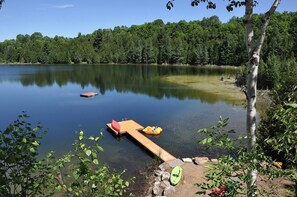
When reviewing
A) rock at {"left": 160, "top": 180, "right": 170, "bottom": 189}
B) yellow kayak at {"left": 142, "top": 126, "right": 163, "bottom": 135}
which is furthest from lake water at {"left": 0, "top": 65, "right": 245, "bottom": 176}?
rock at {"left": 160, "top": 180, "right": 170, "bottom": 189}

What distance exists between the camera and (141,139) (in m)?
23.6

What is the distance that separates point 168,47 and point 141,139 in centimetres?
10195

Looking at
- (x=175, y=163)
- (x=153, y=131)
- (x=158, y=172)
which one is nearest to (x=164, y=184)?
(x=158, y=172)

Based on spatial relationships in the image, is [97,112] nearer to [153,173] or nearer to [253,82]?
[153,173]

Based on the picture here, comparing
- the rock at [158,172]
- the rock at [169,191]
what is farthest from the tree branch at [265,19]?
the rock at [158,172]

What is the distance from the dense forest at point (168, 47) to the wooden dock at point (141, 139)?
2996 inches

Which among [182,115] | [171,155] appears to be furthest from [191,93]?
[171,155]

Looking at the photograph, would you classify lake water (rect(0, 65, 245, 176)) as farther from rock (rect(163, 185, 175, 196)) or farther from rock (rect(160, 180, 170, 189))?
rock (rect(163, 185, 175, 196))

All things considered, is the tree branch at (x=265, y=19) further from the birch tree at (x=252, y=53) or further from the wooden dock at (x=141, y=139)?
the wooden dock at (x=141, y=139)

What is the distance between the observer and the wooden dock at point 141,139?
64.0ft

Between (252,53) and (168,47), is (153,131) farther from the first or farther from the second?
(168,47)

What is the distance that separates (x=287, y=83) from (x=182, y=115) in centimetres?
1713

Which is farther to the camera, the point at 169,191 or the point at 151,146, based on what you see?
the point at 151,146

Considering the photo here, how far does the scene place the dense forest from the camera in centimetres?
10505
